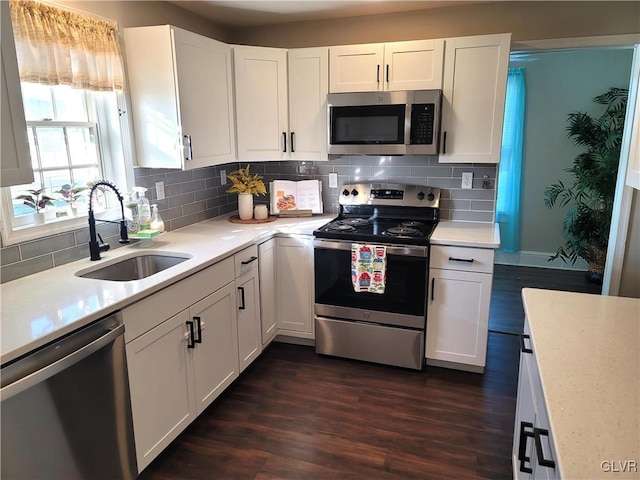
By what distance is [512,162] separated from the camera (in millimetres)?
4961

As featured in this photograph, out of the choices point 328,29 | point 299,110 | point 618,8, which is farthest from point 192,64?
point 618,8

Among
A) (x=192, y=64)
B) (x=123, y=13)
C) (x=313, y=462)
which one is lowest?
(x=313, y=462)

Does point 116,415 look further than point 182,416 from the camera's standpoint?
No

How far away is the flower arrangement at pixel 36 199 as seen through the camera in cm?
205

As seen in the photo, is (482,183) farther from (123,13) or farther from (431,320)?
(123,13)

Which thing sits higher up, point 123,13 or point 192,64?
point 123,13

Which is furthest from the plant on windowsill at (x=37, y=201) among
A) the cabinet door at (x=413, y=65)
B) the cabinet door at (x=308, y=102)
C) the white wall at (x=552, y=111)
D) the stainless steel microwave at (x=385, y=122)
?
the white wall at (x=552, y=111)

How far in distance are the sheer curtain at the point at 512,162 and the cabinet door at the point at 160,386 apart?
3.82 m

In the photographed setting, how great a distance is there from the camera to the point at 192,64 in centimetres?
257

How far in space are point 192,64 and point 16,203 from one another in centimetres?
121

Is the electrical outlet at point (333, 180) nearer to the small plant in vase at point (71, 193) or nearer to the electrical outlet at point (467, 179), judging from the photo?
the electrical outlet at point (467, 179)

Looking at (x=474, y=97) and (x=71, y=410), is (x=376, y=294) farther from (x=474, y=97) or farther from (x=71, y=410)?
(x=71, y=410)

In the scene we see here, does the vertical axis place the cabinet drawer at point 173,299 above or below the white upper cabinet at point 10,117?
below

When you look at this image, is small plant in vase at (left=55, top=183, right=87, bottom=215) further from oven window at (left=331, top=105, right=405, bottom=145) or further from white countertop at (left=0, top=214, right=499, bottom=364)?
oven window at (left=331, top=105, right=405, bottom=145)
